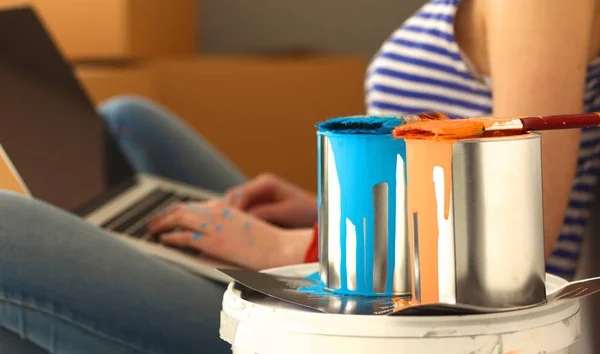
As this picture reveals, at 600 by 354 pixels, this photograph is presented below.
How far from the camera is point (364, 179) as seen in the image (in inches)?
17.9

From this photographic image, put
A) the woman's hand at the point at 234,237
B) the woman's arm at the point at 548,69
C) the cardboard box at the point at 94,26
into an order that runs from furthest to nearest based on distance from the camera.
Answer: the cardboard box at the point at 94,26
the woman's hand at the point at 234,237
the woman's arm at the point at 548,69

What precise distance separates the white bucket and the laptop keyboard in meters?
0.45

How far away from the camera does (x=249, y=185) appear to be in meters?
1.00

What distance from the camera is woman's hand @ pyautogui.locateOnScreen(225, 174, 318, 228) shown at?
986 mm

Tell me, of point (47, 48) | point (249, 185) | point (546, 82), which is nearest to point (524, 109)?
point (546, 82)

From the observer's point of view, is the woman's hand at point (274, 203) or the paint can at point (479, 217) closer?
the paint can at point (479, 217)

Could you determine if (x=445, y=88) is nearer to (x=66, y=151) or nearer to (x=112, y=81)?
(x=66, y=151)

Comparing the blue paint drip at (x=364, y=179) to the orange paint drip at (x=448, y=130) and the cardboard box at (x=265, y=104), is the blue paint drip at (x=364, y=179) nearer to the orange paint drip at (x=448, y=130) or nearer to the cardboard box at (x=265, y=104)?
the orange paint drip at (x=448, y=130)

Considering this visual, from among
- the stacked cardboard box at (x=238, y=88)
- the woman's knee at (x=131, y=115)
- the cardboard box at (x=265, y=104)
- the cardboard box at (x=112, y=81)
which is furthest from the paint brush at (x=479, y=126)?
the cardboard box at (x=265, y=104)

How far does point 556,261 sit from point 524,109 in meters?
0.34

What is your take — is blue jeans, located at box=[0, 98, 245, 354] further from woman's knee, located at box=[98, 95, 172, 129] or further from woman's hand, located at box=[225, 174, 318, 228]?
woman's knee, located at box=[98, 95, 172, 129]

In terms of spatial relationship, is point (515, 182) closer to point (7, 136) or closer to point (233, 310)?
point (233, 310)

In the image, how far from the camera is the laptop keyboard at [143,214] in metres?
0.92

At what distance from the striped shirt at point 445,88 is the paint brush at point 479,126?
0.35 metres
